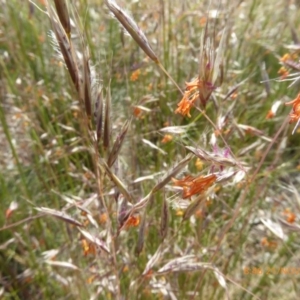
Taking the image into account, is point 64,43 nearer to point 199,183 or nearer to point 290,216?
point 199,183

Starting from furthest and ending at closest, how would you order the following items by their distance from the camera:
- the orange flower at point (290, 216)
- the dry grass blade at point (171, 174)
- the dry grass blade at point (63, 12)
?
the orange flower at point (290, 216)
the dry grass blade at point (171, 174)
the dry grass blade at point (63, 12)

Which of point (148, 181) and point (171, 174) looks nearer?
point (171, 174)

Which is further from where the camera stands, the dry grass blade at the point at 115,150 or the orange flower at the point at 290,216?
the orange flower at the point at 290,216

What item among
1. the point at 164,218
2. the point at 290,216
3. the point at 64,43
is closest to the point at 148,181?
the point at 290,216

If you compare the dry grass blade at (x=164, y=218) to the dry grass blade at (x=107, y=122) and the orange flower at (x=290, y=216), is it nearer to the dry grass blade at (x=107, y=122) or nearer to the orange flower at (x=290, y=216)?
the dry grass blade at (x=107, y=122)

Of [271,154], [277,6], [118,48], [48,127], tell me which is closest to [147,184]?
[48,127]

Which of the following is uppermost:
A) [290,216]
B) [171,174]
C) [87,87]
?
[87,87]

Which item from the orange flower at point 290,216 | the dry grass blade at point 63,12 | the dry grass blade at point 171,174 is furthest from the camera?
the orange flower at point 290,216

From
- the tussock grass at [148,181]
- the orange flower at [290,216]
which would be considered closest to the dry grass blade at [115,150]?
the tussock grass at [148,181]

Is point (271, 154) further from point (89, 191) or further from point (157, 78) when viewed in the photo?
point (89, 191)
